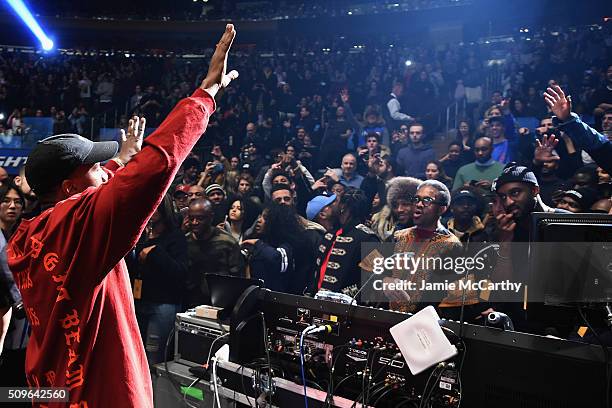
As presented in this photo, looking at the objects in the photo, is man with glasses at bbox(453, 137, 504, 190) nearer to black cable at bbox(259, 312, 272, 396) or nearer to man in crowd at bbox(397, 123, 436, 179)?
man in crowd at bbox(397, 123, 436, 179)

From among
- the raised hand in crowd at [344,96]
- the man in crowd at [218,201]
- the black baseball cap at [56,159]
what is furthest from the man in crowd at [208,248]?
the raised hand in crowd at [344,96]

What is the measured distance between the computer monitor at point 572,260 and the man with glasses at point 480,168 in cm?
323

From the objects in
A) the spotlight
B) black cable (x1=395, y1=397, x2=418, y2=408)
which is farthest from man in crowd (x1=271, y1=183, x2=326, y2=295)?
the spotlight

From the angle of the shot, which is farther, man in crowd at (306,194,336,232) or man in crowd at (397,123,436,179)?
man in crowd at (397,123,436,179)

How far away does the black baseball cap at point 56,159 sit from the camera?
1.41 m

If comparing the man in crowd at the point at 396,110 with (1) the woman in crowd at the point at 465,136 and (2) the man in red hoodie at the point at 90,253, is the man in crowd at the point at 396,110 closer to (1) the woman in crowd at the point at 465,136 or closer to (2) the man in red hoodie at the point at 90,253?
(1) the woman in crowd at the point at 465,136

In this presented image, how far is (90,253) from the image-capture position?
4.25 ft

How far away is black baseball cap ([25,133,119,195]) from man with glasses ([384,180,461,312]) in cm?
230

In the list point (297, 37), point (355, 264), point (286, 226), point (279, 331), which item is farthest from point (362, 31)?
point (279, 331)

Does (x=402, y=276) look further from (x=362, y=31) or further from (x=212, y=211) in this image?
(x=362, y=31)

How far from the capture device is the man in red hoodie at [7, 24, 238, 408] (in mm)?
1205

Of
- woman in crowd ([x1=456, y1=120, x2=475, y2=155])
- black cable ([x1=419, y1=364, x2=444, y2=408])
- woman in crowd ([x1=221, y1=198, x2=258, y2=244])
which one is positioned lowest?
woman in crowd ([x1=221, y1=198, x2=258, y2=244])

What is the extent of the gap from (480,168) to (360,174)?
4.05ft

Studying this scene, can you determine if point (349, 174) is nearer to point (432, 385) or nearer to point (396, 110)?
point (396, 110)
